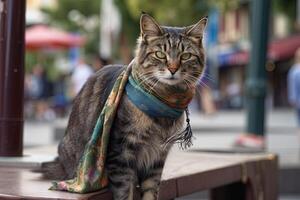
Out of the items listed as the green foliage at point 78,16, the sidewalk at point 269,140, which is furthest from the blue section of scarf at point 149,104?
the green foliage at point 78,16

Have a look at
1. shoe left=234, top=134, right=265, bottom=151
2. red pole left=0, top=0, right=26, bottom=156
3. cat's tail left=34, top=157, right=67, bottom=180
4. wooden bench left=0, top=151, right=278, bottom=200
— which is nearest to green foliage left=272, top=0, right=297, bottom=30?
shoe left=234, top=134, right=265, bottom=151

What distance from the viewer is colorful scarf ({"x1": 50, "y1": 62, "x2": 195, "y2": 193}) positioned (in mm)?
3207

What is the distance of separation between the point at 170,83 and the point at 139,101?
193 mm

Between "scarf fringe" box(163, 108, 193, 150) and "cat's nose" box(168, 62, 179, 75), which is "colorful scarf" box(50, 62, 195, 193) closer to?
"scarf fringe" box(163, 108, 193, 150)

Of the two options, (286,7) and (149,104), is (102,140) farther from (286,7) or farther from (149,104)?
(286,7)

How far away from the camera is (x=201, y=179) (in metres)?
4.40

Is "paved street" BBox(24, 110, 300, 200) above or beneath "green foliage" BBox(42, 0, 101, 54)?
beneath

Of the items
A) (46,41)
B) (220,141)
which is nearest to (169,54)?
(220,141)

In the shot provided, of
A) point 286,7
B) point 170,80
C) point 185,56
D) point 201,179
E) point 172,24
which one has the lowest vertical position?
point 201,179

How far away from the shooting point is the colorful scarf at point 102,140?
3.21 metres

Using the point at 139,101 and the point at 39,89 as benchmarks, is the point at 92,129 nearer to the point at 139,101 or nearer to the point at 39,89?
the point at 139,101

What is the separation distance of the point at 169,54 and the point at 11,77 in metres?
1.66

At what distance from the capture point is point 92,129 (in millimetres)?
3533

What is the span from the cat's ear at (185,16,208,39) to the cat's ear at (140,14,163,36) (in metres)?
0.15
